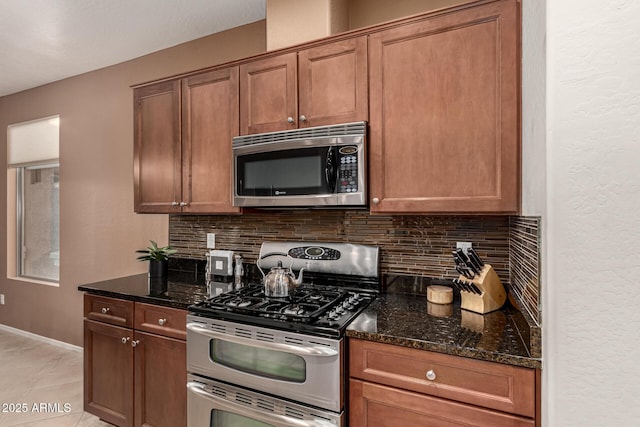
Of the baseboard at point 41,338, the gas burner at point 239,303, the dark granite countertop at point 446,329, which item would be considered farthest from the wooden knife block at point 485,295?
the baseboard at point 41,338

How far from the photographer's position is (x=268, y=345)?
1.53 metres

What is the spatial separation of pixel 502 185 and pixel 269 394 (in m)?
1.32

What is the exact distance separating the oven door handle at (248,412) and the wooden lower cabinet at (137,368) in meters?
0.18

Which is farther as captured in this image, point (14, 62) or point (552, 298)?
point (14, 62)

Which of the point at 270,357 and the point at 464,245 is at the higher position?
the point at 464,245

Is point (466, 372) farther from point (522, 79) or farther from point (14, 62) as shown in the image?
point (14, 62)

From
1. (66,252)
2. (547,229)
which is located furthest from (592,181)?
(66,252)

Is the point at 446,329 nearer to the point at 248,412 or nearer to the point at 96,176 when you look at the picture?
the point at 248,412

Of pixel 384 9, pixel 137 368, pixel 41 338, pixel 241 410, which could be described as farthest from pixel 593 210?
pixel 41 338

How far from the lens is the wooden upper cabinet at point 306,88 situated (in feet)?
5.77

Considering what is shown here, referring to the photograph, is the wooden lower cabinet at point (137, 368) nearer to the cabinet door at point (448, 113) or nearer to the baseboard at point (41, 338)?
the cabinet door at point (448, 113)

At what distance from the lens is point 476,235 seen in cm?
183

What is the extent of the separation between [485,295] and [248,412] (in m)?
1.17

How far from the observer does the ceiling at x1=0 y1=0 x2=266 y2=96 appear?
2.34m
